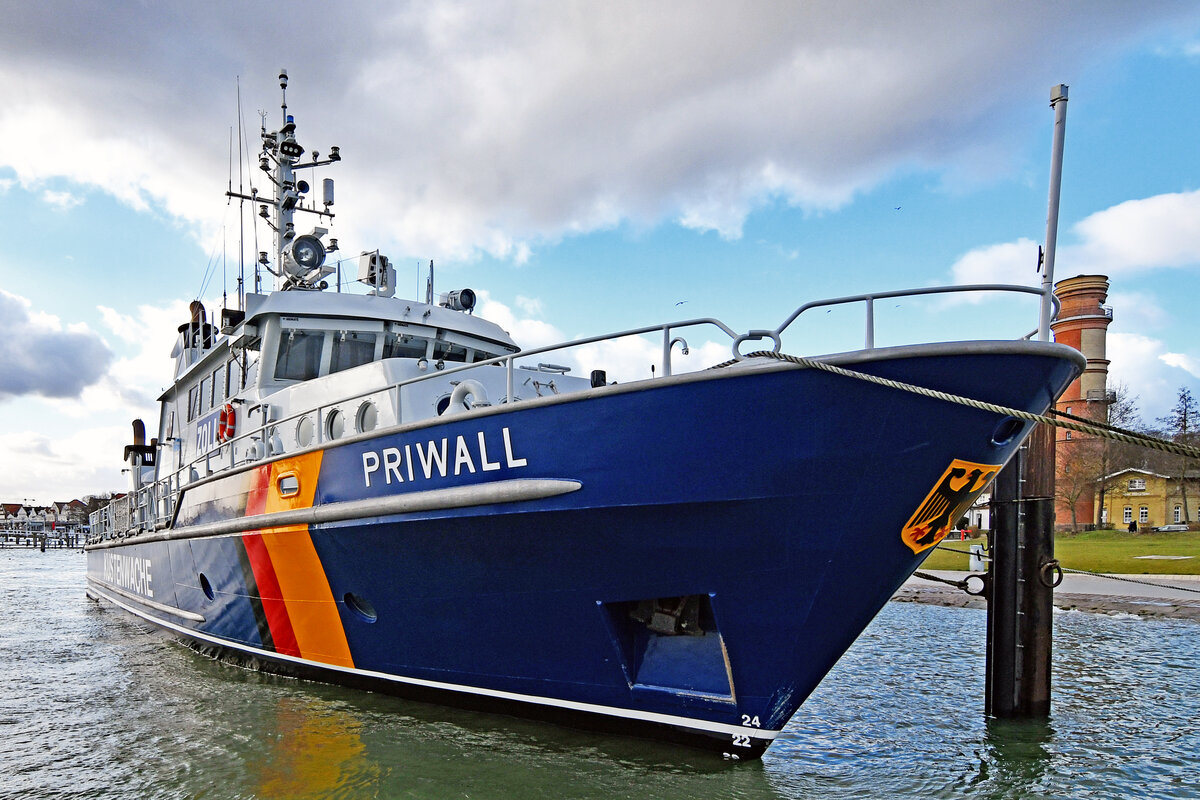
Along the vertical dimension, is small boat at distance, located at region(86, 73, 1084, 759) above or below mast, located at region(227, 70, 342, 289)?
below

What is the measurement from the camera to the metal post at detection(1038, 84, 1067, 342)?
4168 mm

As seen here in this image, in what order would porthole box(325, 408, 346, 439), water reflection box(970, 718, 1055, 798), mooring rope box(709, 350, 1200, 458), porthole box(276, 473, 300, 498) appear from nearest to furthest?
mooring rope box(709, 350, 1200, 458) < water reflection box(970, 718, 1055, 798) < porthole box(276, 473, 300, 498) < porthole box(325, 408, 346, 439)

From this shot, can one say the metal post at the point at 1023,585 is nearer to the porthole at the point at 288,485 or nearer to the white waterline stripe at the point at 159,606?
the porthole at the point at 288,485

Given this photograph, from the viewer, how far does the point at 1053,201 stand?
423cm

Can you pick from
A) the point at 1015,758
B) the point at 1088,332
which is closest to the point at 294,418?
the point at 1015,758

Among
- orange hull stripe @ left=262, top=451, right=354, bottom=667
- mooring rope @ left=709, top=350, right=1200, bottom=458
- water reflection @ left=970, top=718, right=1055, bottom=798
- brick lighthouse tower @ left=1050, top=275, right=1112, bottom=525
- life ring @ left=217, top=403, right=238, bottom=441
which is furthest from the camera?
brick lighthouse tower @ left=1050, top=275, right=1112, bottom=525

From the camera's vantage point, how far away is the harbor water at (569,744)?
4703 mm

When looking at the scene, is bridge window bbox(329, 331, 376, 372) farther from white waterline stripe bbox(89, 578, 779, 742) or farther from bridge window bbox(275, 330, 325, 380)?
white waterline stripe bbox(89, 578, 779, 742)

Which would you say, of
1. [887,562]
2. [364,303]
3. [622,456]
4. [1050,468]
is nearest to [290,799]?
[622,456]

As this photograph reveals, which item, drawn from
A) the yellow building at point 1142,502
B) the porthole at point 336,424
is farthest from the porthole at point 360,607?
the yellow building at point 1142,502

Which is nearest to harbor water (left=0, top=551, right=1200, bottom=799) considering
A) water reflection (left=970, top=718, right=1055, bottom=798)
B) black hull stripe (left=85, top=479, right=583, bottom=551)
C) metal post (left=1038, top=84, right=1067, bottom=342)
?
water reflection (left=970, top=718, right=1055, bottom=798)

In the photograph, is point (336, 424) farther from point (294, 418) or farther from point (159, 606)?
point (159, 606)

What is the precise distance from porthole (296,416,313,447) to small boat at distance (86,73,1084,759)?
321 mm

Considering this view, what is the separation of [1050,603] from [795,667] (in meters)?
2.87
